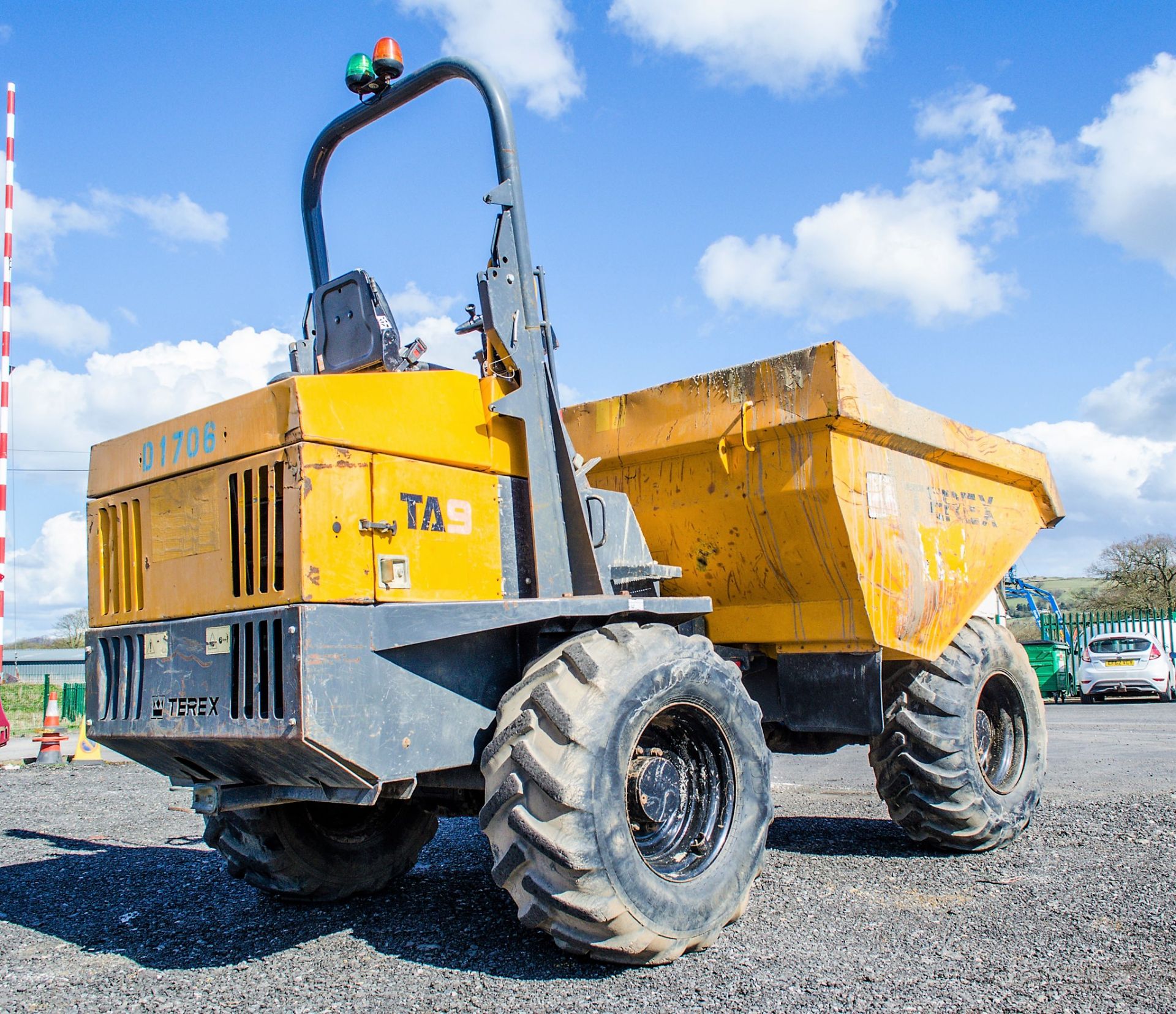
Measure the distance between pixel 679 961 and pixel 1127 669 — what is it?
1983cm

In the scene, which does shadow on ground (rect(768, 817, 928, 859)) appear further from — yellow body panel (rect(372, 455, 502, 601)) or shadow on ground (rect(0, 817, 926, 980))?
yellow body panel (rect(372, 455, 502, 601))

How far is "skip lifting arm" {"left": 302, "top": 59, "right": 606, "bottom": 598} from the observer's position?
451cm

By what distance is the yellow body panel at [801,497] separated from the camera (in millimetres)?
5453

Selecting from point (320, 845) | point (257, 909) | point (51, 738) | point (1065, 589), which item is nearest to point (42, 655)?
point (51, 738)

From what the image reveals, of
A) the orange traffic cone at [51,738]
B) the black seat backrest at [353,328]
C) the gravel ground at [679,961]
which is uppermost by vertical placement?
the black seat backrest at [353,328]

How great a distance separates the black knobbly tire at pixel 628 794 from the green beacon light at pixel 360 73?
281 centimetres

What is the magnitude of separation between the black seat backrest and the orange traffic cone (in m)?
9.47

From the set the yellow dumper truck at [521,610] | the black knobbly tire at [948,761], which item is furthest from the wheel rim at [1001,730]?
the yellow dumper truck at [521,610]

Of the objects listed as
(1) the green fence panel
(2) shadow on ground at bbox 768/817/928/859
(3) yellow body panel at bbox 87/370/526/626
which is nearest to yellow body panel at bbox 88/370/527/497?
(3) yellow body panel at bbox 87/370/526/626

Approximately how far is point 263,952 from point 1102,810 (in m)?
5.69

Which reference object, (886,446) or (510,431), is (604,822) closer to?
(510,431)

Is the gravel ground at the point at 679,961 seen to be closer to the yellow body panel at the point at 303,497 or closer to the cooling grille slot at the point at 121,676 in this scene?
the cooling grille slot at the point at 121,676

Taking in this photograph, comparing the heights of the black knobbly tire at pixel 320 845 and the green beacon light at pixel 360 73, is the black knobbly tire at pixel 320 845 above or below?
below

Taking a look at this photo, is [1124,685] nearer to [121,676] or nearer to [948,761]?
[948,761]
